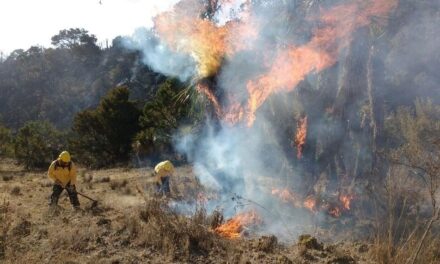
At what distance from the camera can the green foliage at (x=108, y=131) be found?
76.5 ft

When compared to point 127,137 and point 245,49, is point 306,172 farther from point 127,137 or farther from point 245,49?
point 127,137

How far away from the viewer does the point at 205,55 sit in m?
11.6

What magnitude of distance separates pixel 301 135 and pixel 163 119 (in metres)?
11.0

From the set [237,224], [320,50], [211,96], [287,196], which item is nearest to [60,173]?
[237,224]

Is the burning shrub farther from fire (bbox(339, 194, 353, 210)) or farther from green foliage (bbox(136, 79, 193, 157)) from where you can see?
green foliage (bbox(136, 79, 193, 157))

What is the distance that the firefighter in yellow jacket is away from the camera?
30.4ft

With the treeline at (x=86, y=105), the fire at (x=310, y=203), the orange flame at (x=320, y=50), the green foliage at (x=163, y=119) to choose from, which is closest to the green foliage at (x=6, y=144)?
the treeline at (x=86, y=105)

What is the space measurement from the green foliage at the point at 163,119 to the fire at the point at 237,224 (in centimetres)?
1078

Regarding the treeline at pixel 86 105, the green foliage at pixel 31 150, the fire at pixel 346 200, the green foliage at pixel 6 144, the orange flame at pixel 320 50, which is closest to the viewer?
the fire at pixel 346 200

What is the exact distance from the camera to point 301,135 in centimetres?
1035

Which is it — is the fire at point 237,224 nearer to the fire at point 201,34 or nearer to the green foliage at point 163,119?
the fire at point 201,34

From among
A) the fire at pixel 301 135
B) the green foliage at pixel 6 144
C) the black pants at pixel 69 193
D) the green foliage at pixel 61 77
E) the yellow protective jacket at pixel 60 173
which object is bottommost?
the black pants at pixel 69 193

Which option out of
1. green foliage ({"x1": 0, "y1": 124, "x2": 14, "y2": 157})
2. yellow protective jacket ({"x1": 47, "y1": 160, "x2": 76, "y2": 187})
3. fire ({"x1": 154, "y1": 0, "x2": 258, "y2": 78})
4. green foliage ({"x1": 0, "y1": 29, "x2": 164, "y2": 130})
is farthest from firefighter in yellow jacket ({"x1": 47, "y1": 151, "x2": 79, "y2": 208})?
green foliage ({"x1": 0, "y1": 29, "x2": 164, "y2": 130})

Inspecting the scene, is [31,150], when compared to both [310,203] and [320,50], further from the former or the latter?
[310,203]
